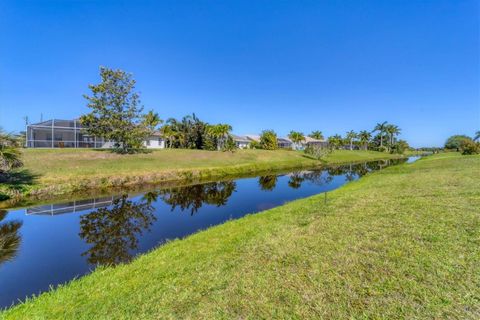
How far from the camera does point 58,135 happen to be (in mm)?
38281

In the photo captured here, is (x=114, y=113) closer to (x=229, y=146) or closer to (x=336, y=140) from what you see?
(x=229, y=146)

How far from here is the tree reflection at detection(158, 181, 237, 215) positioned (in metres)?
15.6

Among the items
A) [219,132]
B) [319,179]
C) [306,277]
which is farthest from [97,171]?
[219,132]

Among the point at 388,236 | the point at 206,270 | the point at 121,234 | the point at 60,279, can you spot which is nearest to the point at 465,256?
the point at 388,236

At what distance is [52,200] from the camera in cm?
1530

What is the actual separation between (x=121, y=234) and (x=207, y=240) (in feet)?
15.8

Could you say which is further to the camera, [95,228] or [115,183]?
[115,183]

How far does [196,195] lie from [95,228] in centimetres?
808

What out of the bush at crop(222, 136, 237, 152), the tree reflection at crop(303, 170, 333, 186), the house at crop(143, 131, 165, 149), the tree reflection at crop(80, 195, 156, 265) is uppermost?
the house at crop(143, 131, 165, 149)

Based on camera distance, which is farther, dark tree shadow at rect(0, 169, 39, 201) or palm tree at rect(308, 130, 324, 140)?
palm tree at rect(308, 130, 324, 140)

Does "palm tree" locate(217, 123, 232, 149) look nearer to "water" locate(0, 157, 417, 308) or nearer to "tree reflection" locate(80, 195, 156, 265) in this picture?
"water" locate(0, 157, 417, 308)

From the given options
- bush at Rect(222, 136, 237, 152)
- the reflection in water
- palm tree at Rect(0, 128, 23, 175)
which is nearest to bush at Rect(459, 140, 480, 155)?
bush at Rect(222, 136, 237, 152)

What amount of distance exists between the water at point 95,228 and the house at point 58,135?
75.0 feet

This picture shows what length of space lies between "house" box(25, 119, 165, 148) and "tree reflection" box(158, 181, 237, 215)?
20604mm
